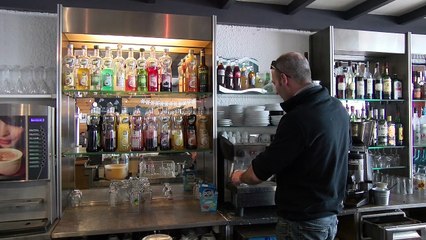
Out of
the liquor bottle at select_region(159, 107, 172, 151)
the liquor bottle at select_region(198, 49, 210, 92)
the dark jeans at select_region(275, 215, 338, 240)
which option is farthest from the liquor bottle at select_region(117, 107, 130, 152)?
the dark jeans at select_region(275, 215, 338, 240)

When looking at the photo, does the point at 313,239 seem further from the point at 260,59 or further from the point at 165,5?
the point at 165,5

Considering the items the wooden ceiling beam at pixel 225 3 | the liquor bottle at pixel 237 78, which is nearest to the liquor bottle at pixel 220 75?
the liquor bottle at pixel 237 78

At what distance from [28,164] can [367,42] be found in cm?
301

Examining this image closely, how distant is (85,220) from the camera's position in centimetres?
223

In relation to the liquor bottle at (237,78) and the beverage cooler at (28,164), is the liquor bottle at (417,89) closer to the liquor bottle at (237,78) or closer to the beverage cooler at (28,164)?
the liquor bottle at (237,78)

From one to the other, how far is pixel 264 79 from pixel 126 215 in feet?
5.65

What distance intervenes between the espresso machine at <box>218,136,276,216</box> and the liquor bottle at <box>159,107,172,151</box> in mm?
434

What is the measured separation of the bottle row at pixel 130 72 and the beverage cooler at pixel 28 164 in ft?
1.40

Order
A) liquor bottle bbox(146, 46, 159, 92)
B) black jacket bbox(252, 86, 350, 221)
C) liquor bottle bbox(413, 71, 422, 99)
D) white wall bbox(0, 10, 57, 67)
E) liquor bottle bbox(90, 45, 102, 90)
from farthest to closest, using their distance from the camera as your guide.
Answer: liquor bottle bbox(413, 71, 422, 99), white wall bbox(0, 10, 57, 67), liquor bottle bbox(146, 46, 159, 92), liquor bottle bbox(90, 45, 102, 90), black jacket bbox(252, 86, 350, 221)

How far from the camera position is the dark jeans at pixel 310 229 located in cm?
173

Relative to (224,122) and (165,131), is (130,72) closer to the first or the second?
(165,131)

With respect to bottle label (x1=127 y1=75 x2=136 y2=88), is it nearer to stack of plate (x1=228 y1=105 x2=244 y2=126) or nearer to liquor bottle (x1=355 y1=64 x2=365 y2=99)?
stack of plate (x1=228 y1=105 x2=244 y2=126)

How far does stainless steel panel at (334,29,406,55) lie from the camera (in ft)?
9.99

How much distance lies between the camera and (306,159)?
1.68 meters
